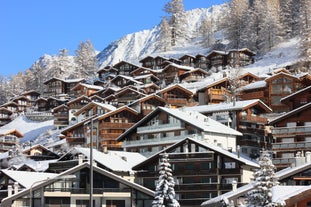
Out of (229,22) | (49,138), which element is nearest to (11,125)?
(49,138)

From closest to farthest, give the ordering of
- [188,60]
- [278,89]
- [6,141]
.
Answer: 1. [278,89]
2. [6,141]
3. [188,60]

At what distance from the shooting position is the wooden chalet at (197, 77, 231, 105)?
10662cm

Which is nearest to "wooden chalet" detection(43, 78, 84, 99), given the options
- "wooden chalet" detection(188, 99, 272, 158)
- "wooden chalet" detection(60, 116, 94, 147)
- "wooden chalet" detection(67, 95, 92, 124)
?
"wooden chalet" detection(67, 95, 92, 124)

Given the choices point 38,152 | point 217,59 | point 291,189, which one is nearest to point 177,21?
point 217,59

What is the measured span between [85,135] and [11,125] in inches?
1831

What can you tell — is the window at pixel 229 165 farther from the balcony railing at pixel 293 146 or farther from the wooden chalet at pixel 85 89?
the wooden chalet at pixel 85 89

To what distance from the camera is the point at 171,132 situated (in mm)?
77500

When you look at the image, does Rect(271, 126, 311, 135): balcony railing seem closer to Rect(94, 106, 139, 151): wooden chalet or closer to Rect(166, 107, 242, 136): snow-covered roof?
Rect(166, 107, 242, 136): snow-covered roof

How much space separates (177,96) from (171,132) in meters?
34.3

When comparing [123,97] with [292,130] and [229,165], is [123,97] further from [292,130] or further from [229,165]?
[229,165]

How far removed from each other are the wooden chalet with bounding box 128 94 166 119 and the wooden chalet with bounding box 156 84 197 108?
321cm

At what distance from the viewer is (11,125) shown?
14200 centimetres

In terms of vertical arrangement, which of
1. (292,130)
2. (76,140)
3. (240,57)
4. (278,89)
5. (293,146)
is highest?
(240,57)

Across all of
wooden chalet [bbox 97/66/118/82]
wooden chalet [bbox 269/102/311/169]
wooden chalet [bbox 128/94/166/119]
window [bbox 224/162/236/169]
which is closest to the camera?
window [bbox 224/162/236/169]
